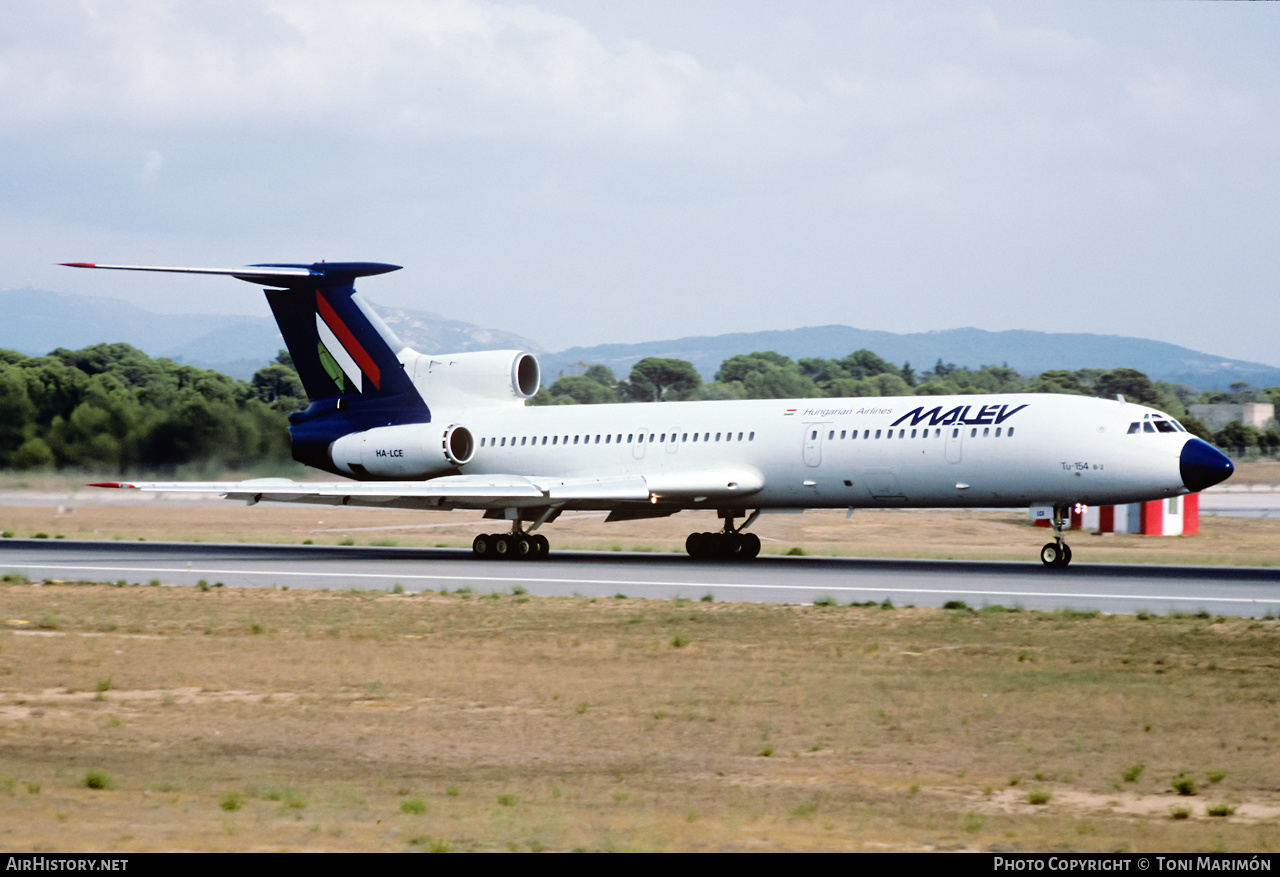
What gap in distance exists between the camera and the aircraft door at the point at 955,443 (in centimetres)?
2962

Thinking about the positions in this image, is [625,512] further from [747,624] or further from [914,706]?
[914,706]

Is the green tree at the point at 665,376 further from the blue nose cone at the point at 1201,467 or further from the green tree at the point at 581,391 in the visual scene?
the blue nose cone at the point at 1201,467

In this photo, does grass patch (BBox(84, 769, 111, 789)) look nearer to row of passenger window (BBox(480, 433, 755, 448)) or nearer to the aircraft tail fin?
row of passenger window (BBox(480, 433, 755, 448))

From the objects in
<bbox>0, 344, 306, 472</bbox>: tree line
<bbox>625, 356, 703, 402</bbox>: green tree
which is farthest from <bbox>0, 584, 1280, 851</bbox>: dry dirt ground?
<bbox>625, 356, 703, 402</bbox>: green tree

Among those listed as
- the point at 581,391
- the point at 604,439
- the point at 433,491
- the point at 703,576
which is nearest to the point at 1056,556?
the point at 703,576

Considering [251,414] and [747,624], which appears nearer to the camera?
[747,624]

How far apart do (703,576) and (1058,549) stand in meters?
7.82

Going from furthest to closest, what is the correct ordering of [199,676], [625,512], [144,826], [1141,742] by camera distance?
[625,512] < [199,676] < [1141,742] < [144,826]

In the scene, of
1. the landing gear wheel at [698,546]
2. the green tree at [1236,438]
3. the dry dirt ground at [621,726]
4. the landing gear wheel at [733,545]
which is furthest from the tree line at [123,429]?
the green tree at [1236,438]

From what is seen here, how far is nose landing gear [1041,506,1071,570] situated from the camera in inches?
1148

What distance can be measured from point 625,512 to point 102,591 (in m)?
13.8

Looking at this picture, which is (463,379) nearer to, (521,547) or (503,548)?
(503,548)

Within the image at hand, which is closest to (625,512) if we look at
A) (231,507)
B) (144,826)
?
(144,826)

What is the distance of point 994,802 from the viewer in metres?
9.58
